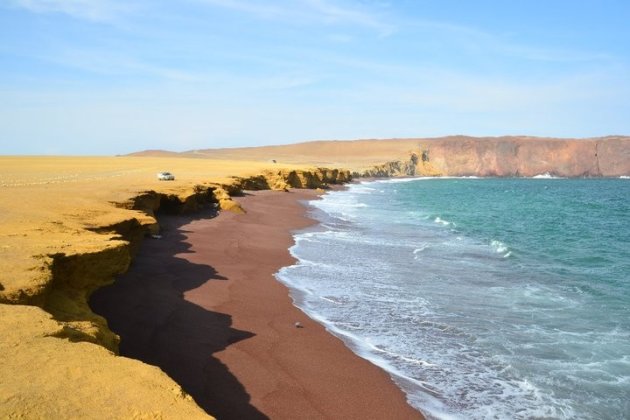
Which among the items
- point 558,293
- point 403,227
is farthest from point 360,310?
point 403,227

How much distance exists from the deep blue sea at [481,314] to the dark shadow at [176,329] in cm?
239

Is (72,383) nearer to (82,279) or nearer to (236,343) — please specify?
(82,279)

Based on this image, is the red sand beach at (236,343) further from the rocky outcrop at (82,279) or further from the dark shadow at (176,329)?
the rocky outcrop at (82,279)

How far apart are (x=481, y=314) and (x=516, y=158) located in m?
166

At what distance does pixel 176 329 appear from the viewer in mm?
9148

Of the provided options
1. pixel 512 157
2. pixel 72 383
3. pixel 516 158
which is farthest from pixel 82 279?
pixel 516 158

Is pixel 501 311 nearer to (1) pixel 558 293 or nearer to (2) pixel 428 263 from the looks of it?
(1) pixel 558 293

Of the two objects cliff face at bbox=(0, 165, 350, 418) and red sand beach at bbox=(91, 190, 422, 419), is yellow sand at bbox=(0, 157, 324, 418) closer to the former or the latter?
cliff face at bbox=(0, 165, 350, 418)

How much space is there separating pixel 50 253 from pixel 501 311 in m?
9.56

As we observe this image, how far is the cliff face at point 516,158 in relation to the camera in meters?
154

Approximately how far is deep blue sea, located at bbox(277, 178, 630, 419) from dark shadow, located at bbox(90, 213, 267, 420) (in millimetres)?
2386

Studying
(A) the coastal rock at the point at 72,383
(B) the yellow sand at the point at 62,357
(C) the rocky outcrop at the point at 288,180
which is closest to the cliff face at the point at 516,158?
(C) the rocky outcrop at the point at 288,180

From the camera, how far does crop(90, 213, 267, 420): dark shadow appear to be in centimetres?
706

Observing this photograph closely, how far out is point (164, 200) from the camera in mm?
21641
